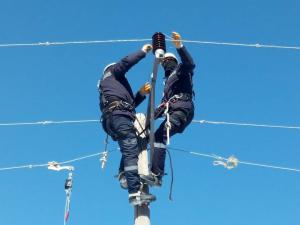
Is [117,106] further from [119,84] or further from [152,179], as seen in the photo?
[152,179]

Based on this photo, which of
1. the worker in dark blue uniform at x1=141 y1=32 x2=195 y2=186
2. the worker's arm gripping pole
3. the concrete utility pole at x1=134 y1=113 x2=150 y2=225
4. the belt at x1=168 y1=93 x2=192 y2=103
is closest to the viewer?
the concrete utility pole at x1=134 y1=113 x2=150 y2=225

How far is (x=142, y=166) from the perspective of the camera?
19.4ft

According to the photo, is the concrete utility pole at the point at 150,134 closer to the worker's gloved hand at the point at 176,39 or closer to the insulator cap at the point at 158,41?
the insulator cap at the point at 158,41

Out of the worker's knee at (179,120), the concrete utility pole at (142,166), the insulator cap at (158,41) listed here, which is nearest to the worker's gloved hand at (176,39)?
the insulator cap at (158,41)

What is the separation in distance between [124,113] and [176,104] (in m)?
0.78

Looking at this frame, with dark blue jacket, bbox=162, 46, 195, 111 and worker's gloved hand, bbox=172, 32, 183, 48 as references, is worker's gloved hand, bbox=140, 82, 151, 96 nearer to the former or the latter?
dark blue jacket, bbox=162, 46, 195, 111

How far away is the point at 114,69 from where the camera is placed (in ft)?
21.1

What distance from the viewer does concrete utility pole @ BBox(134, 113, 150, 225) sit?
5.56 m

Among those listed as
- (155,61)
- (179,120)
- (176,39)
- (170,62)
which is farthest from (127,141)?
(170,62)

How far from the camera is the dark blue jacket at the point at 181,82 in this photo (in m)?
6.42

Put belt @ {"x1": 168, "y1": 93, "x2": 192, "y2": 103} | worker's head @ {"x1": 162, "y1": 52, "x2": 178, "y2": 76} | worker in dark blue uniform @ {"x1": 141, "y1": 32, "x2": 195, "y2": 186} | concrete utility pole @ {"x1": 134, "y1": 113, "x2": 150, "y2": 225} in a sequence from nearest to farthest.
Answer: concrete utility pole @ {"x1": 134, "y1": 113, "x2": 150, "y2": 225}, worker in dark blue uniform @ {"x1": 141, "y1": 32, "x2": 195, "y2": 186}, belt @ {"x1": 168, "y1": 93, "x2": 192, "y2": 103}, worker's head @ {"x1": 162, "y1": 52, "x2": 178, "y2": 76}

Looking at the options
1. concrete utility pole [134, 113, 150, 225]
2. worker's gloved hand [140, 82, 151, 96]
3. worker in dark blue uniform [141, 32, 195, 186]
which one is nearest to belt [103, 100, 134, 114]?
concrete utility pole [134, 113, 150, 225]

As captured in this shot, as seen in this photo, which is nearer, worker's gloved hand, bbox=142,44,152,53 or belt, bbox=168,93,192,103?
worker's gloved hand, bbox=142,44,152,53

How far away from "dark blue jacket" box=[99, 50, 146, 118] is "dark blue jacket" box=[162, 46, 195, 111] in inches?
20.9
